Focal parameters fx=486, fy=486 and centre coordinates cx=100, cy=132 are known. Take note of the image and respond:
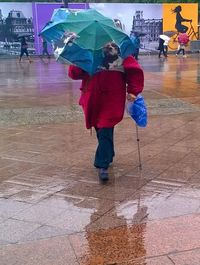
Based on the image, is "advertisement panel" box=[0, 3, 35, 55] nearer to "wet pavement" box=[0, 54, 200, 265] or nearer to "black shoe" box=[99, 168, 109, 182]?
"wet pavement" box=[0, 54, 200, 265]

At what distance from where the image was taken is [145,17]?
33594 mm

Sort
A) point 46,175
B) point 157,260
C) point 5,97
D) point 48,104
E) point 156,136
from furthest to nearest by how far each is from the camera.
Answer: point 5,97 → point 48,104 → point 156,136 → point 46,175 → point 157,260

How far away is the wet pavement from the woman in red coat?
0.50m

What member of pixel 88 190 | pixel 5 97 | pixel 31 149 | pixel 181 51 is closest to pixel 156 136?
pixel 31 149

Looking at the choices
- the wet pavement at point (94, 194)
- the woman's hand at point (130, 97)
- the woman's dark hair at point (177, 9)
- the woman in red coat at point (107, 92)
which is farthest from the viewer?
the woman's dark hair at point (177, 9)

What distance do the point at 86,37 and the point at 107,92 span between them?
649 millimetres

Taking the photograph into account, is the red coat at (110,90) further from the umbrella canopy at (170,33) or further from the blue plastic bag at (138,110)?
the umbrella canopy at (170,33)

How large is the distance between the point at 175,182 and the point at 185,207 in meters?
0.75

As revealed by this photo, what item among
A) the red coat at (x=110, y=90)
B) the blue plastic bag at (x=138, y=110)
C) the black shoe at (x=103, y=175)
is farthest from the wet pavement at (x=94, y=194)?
the red coat at (x=110, y=90)

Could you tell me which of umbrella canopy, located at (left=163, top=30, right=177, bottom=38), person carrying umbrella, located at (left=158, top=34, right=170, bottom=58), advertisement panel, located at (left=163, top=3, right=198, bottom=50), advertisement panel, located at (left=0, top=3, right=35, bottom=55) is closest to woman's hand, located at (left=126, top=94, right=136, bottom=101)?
person carrying umbrella, located at (left=158, top=34, right=170, bottom=58)

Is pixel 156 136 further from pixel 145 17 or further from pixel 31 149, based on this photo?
pixel 145 17

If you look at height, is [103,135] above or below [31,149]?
above

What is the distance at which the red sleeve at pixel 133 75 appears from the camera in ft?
17.2

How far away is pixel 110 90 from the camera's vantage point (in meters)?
5.28
